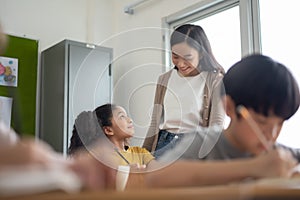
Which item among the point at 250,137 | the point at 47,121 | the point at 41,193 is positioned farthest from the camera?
the point at 47,121

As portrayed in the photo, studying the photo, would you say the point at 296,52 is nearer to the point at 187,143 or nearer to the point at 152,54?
the point at 152,54

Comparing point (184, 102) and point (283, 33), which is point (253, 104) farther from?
point (283, 33)

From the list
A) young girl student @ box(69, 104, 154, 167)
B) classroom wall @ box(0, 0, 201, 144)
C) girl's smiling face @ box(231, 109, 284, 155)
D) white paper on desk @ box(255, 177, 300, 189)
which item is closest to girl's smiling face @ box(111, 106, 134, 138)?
young girl student @ box(69, 104, 154, 167)

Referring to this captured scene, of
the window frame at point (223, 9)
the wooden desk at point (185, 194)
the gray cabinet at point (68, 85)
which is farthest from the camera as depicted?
the gray cabinet at point (68, 85)

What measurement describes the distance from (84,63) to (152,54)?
0.47 m

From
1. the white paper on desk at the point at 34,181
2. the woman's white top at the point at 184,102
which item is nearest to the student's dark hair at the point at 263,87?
the white paper on desk at the point at 34,181

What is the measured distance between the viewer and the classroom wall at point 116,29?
2.93m

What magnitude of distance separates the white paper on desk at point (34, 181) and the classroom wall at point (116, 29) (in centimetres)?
225

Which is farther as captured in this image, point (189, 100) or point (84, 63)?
point (84, 63)

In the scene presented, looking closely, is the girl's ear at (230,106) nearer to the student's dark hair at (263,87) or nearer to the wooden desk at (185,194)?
the student's dark hair at (263,87)

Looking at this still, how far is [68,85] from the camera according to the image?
109 inches

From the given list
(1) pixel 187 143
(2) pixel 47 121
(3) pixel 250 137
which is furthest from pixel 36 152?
(2) pixel 47 121

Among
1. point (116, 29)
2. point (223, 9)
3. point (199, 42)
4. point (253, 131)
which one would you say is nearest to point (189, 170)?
point (253, 131)

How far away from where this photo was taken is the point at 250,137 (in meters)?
0.83
